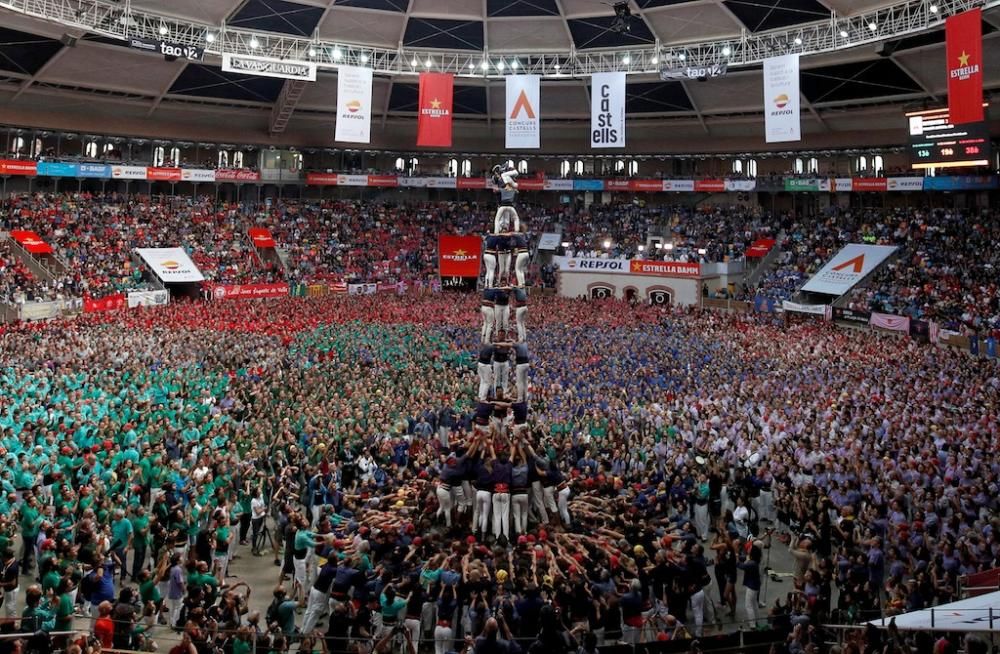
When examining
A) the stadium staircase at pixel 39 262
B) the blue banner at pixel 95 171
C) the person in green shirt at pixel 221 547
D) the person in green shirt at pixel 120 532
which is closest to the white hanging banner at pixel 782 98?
the person in green shirt at pixel 221 547

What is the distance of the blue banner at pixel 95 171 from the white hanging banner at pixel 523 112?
1168 inches

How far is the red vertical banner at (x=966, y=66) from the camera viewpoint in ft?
88.9

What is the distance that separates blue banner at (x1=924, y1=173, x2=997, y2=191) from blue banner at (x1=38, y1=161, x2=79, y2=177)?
5532 cm

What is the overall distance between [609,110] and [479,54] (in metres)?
12.0

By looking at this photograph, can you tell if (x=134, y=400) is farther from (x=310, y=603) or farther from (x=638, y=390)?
(x=638, y=390)

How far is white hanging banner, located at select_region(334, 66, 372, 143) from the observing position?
3850 centimetres

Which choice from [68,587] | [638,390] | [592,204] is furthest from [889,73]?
[68,587]

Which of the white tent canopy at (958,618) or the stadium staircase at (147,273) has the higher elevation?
the stadium staircase at (147,273)

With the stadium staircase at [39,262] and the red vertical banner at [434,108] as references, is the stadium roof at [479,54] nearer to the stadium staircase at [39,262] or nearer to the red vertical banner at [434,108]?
the red vertical banner at [434,108]

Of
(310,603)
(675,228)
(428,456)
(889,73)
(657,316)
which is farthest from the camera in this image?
(675,228)

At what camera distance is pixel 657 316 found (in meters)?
39.9

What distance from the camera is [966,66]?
2747 cm

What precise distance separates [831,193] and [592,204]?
1862 centimetres

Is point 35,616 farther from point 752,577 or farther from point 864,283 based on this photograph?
point 864,283
